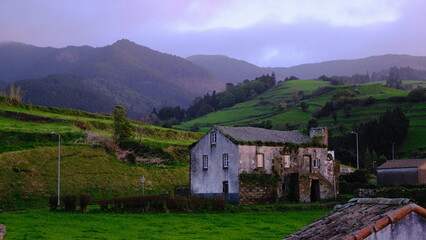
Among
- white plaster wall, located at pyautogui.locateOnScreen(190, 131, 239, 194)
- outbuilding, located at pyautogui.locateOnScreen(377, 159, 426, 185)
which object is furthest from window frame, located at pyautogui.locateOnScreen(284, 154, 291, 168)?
outbuilding, located at pyautogui.locateOnScreen(377, 159, 426, 185)

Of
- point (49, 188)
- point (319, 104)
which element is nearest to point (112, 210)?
point (49, 188)

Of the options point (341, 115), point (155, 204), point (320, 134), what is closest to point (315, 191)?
point (320, 134)

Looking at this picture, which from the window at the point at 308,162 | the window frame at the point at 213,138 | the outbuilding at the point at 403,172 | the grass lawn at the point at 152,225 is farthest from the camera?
the outbuilding at the point at 403,172

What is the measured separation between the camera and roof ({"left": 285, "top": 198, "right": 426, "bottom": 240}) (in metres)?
8.26

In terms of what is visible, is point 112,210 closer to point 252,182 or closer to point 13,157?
point 252,182

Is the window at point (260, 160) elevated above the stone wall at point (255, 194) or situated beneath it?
elevated above

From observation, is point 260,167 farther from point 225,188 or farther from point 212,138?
point 212,138

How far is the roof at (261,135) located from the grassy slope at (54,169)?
16.3 m

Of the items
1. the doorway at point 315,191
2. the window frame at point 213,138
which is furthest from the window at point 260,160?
the doorway at point 315,191

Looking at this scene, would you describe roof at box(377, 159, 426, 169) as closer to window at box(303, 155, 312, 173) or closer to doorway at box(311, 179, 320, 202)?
window at box(303, 155, 312, 173)

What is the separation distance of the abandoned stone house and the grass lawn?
410 inches

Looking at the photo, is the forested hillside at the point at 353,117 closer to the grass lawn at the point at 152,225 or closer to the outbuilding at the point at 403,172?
the outbuilding at the point at 403,172

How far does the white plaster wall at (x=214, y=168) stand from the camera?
173ft

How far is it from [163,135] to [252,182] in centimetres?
4916
